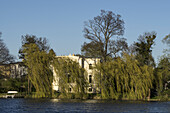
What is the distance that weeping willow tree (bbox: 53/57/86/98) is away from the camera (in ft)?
197

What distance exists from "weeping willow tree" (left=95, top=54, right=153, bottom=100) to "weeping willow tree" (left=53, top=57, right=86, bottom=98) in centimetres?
309

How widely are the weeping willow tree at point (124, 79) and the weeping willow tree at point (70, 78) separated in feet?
10.1

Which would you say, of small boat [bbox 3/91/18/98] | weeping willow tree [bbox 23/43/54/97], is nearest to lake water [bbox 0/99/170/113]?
weeping willow tree [bbox 23/43/54/97]

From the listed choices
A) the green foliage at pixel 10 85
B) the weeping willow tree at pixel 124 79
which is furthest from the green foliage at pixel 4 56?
the weeping willow tree at pixel 124 79

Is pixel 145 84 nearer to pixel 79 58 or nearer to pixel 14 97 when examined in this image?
pixel 79 58

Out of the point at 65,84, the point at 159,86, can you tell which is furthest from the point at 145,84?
the point at 65,84

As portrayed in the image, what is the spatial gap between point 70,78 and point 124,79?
9321mm

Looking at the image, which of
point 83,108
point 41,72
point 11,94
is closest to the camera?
point 83,108

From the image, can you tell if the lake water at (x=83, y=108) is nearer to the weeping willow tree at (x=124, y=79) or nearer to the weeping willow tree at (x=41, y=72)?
the weeping willow tree at (x=124, y=79)

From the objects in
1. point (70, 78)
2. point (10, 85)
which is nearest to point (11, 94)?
point (10, 85)

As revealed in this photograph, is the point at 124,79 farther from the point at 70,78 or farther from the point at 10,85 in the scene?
the point at 10,85

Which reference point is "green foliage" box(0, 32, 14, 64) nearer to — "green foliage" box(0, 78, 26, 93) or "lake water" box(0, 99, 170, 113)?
"green foliage" box(0, 78, 26, 93)

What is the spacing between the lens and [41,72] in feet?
205

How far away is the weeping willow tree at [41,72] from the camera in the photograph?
203ft
